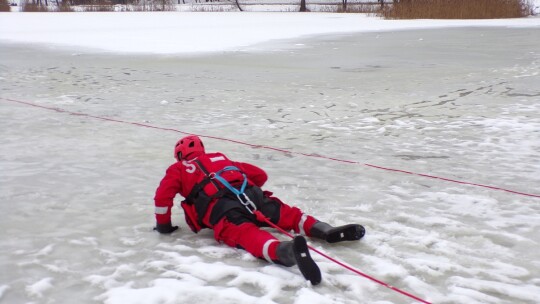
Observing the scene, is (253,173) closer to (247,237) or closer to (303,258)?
(247,237)

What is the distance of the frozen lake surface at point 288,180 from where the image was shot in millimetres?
2781

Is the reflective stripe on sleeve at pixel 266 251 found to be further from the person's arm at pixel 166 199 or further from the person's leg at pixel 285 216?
the person's arm at pixel 166 199

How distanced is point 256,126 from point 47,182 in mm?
2602

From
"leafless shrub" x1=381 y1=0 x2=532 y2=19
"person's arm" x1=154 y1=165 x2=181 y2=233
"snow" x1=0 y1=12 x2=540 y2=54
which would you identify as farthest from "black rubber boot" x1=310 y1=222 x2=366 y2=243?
"leafless shrub" x1=381 y1=0 x2=532 y2=19

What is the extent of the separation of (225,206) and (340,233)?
2.12 feet

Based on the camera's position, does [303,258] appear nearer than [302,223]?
Yes

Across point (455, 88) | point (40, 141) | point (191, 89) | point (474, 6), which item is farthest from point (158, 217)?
point (474, 6)

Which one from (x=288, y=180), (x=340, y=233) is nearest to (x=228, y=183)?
(x=340, y=233)

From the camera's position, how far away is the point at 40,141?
5.71m

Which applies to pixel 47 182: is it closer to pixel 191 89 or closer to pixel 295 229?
pixel 295 229

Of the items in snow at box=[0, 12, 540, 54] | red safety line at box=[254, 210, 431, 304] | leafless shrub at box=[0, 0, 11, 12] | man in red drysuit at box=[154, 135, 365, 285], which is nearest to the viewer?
red safety line at box=[254, 210, 431, 304]

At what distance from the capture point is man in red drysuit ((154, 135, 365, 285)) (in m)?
3.13

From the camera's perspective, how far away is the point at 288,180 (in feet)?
14.7

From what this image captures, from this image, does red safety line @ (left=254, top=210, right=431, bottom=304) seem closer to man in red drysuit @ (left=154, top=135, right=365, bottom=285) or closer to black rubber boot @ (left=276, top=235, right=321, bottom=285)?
man in red drysuit @ (left=154, top=135, right=365, bottom=285)
